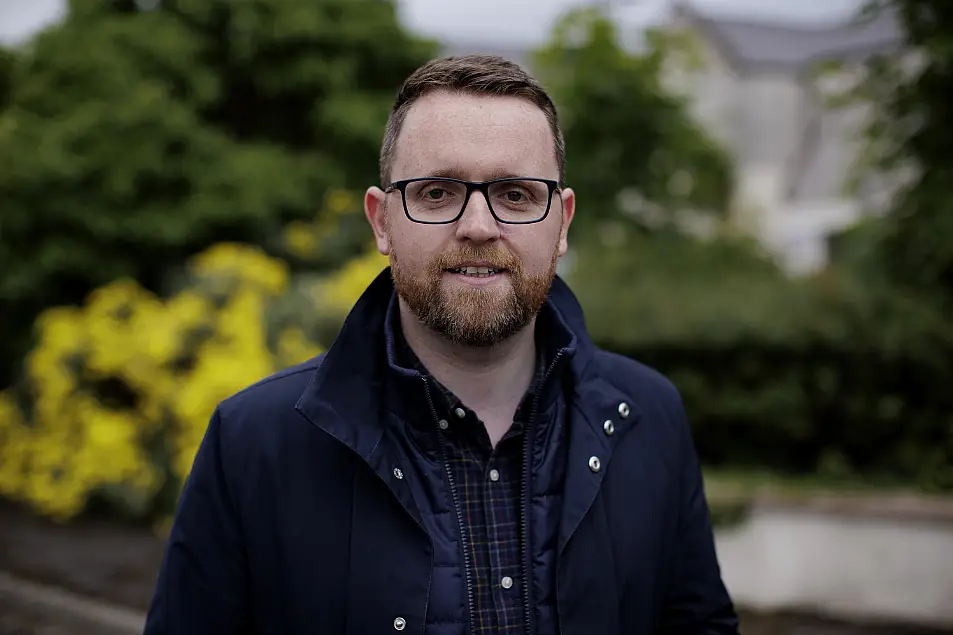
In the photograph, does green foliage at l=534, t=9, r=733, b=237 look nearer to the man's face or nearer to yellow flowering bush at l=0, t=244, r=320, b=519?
yellow flowering bush at l=0, t=244, r=320, b=519

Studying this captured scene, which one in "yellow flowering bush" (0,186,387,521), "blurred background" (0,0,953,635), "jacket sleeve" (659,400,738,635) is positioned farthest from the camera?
"yellow flowering bush" (0,186,387,521)

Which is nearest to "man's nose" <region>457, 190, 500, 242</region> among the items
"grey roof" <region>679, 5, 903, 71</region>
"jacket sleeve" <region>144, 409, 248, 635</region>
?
"jacket sleeve" <region>144, 409, 248, 635</region>

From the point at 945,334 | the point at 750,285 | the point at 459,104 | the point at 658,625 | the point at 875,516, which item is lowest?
the point at 658,625

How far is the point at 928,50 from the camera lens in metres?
5.27

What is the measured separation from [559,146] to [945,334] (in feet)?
13.4

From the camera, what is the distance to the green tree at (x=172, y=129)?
25.8ft

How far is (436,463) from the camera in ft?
5.79

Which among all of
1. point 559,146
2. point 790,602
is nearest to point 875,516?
point 790,602

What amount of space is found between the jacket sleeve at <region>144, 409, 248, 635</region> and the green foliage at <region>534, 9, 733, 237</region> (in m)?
6.92

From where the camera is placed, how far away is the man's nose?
1.70m

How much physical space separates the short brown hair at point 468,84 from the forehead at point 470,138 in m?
0.02

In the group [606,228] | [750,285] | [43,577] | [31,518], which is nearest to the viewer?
[43,577]

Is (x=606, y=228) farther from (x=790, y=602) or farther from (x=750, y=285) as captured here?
(x=790, y=602)

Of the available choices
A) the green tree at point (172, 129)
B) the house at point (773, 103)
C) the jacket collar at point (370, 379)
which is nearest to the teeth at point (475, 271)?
the jacket collar at point (370, 379)
